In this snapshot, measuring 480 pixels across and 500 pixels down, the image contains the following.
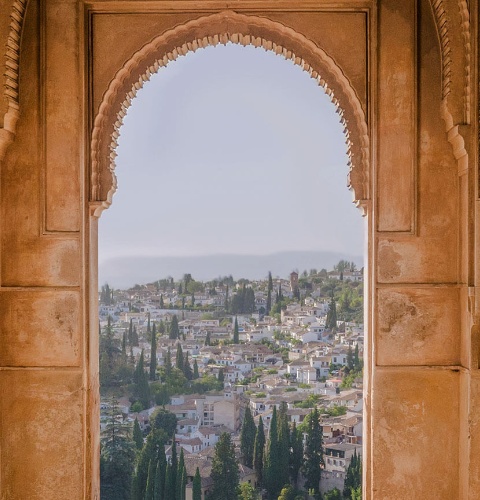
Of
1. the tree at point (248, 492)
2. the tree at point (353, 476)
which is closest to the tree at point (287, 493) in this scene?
the tree at point (248, 492)

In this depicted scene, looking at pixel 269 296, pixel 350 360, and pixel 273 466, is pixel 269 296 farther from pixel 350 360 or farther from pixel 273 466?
pixel 273 466

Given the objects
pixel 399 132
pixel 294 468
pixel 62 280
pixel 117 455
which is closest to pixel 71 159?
pixel 62 280

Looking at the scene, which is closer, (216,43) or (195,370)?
(216,43)

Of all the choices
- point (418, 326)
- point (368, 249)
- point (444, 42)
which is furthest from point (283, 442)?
point (444, 42)

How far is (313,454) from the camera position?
6332 mm

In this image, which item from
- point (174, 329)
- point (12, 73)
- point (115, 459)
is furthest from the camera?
point (174, 329)

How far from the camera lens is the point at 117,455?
247 inches

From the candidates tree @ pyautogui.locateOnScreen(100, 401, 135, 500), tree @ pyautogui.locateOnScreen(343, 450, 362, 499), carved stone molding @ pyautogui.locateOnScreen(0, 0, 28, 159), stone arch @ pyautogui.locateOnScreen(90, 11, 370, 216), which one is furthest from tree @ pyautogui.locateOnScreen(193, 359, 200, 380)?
carved stone molding @ pyautogui.locateOnScreen(0, 0, 28, 159)

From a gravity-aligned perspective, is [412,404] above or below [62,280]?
below

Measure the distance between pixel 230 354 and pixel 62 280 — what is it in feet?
7.81

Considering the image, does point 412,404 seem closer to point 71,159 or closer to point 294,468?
point 294,468

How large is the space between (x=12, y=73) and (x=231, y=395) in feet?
13.1

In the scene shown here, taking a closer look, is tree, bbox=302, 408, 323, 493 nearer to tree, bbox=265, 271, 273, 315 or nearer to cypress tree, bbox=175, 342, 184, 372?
tree, bbox=265, 271, 273, 315

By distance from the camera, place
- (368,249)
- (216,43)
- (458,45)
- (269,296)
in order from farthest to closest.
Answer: (269,296)
(216,43)
(368,249)
(458,45)
